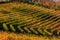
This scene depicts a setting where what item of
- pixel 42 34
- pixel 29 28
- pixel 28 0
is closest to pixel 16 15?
pixel 29 28

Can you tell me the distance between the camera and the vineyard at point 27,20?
5676 mm

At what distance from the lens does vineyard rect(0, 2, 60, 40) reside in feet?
18.6

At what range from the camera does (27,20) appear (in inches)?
265

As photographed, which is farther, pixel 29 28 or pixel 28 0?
pixel 28 0

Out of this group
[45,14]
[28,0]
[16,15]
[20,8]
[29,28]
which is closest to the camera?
[29,28]

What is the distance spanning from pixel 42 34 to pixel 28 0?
4645 millimetres

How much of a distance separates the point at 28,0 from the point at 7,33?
4.84m

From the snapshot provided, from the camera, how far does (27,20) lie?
6738 mm

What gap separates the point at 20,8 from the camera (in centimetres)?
854

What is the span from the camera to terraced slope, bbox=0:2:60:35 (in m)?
5.74

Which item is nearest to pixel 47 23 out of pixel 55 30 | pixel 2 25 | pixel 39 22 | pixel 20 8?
pixel 39 22

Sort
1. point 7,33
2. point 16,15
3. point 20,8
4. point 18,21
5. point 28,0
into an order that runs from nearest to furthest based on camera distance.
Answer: point 7,33, point 18,21, point 16,15, point 20,8, point 28,0

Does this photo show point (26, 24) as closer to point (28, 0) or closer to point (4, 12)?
point (4, 12)

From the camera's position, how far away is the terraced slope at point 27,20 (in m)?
5.74
